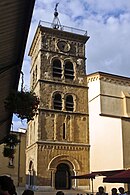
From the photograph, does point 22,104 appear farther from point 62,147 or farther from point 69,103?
point 69,103

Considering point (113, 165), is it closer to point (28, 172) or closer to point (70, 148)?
point (70, 148)

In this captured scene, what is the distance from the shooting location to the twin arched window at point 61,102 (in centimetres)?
2927

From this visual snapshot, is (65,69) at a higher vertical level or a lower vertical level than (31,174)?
higher

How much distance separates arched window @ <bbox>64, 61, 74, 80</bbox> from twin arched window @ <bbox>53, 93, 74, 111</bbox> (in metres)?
2.00

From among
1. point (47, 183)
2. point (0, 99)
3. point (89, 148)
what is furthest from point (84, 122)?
point (0, 99)

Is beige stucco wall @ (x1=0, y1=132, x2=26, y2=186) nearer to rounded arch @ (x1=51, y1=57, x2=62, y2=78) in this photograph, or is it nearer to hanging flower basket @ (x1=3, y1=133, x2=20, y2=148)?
rounded arch @ (x1=51, y1=57, x2=62, y2=78)

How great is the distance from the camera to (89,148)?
28906mm

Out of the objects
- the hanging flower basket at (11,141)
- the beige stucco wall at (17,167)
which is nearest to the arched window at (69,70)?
the beige stucco wall at (17,167)

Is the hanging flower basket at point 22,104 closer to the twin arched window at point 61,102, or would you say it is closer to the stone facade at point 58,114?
the stone facade at point 58,114

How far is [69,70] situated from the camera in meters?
30.9

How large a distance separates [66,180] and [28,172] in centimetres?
405

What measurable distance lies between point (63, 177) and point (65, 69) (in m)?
10.1

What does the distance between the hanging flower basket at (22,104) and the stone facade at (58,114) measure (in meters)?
19.6

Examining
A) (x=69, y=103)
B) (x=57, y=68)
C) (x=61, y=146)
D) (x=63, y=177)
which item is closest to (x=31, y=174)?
(x=63, y=177)
